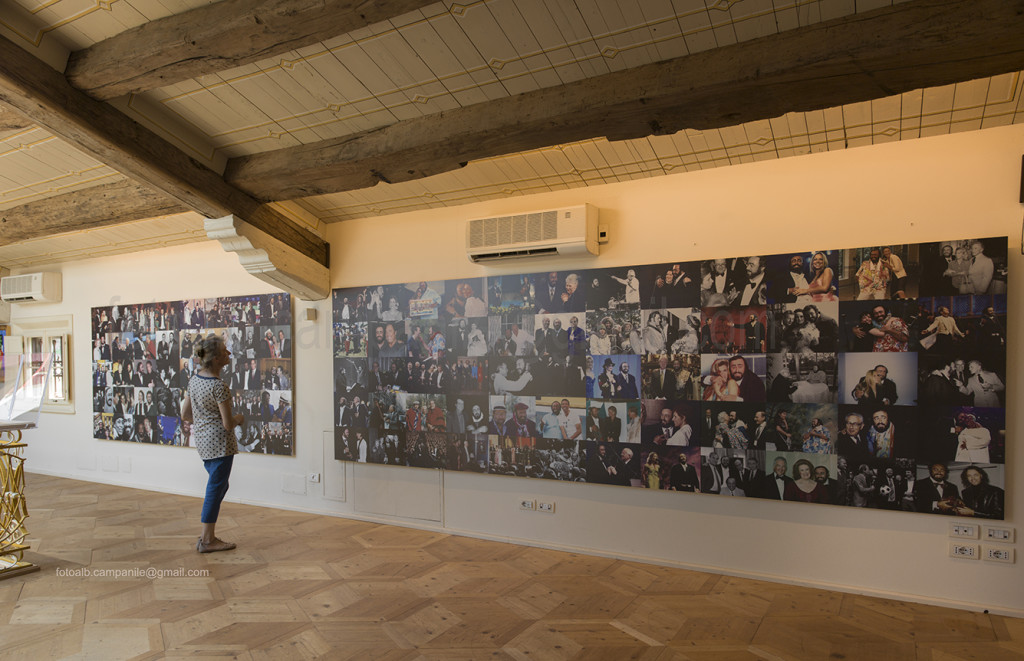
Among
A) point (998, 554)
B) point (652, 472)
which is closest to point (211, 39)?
point (652, 472)

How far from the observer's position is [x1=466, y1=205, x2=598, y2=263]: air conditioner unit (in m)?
4.55

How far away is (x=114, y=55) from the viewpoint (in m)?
3.45

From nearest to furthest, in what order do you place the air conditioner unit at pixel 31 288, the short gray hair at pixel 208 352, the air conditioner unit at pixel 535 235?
the air conditioner unit at pixel 535 235 → the short gray hair at pixel 208 352 → the air conditioner unit at pixel 31 288

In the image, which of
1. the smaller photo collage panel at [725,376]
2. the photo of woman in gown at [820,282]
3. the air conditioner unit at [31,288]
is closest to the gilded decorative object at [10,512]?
the smaller photo collage panel at [725,376]

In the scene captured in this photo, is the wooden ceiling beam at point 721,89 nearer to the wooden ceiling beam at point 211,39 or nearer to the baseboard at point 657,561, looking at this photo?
the wooden ceiling beam at point 211,39

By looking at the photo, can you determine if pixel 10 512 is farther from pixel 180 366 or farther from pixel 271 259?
pixel 180 366

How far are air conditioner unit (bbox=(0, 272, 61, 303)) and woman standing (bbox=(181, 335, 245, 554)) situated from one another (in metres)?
4.87

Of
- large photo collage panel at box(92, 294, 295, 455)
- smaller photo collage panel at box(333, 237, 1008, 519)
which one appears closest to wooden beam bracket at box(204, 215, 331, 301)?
large photo collage panel at box(92, 294, 295, 455)

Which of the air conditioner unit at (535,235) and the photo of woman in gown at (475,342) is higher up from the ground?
the air conditioner unit at (535,235)

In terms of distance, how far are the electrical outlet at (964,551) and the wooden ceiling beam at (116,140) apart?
5472 millimetres

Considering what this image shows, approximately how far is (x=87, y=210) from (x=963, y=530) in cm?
733

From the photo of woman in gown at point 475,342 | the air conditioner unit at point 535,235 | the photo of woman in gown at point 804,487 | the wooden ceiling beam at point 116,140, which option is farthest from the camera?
the photo of woman in gown at point 475,342

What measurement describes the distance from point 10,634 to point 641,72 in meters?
4.70

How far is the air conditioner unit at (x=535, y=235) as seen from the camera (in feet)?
14.9
